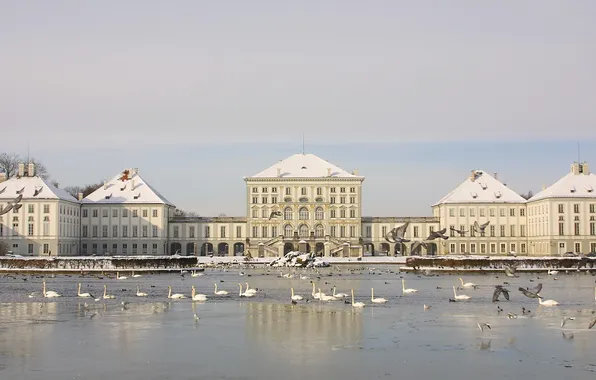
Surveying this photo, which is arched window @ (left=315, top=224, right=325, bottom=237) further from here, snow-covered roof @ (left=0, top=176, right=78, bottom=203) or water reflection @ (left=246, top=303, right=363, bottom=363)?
water reflection @ (left=246, top=303, right=363, bottom=363)

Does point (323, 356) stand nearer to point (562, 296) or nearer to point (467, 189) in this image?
point (562, 296)

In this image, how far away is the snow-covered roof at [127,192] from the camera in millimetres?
126188

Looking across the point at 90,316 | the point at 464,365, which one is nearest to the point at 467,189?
the point at 90,316

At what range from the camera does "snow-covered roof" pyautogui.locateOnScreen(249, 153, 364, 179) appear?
12950cm

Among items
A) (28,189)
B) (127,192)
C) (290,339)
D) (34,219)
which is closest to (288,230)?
(127,192)

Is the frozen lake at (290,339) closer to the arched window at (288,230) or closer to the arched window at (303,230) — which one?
the arched window at (303,230)

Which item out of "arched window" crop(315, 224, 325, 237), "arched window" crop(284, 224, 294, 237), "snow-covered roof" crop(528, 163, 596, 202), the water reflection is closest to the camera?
the water reflection

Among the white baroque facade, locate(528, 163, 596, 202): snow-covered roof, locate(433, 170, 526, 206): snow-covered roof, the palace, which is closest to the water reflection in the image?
the white baroque facade

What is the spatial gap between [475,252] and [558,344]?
101 m

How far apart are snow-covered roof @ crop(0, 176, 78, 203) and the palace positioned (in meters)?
0.13

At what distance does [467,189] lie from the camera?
414 feet

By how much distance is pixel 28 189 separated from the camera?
381 feet

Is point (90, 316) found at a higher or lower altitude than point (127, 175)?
lower

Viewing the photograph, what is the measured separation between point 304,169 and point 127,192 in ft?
85.8
